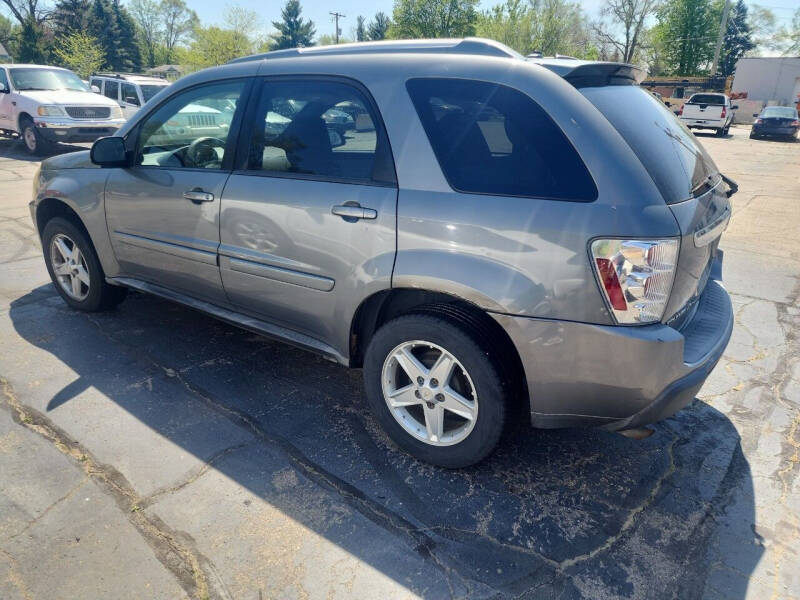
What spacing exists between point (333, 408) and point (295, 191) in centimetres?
120

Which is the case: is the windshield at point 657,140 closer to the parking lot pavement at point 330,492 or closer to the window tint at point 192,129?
the parking lot pavement at point 330,492

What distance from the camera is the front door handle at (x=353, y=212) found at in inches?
103

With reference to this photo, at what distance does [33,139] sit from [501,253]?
14204mm

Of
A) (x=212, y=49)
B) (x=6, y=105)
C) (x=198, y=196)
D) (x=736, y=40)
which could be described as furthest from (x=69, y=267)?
(x=736, y=40)

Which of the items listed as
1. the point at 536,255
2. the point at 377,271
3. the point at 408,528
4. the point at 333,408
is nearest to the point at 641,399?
the point at 536,255

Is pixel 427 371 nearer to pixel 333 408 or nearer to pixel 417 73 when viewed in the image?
pixel 333 408

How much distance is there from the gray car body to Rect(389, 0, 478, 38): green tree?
186ft

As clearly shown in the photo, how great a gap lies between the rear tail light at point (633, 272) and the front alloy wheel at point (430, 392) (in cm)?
70

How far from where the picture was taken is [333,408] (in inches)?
128

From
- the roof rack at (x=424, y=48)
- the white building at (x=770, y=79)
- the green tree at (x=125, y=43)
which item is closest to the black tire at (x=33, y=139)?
the roof rack at (x=424, y=48)

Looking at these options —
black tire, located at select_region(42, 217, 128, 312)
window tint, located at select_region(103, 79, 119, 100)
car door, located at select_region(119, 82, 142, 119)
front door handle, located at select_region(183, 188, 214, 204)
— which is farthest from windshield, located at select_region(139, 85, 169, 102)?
front door handle, located at select_region(183, 188, 214, 204)

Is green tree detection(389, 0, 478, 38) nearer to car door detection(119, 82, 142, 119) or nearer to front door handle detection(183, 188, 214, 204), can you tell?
car door detection(119, 82, 142, 119)

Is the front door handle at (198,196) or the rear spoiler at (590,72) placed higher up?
the rear spoiler at (590,72)

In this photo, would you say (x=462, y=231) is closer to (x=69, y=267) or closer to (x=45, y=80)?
(x=69, y=267)
